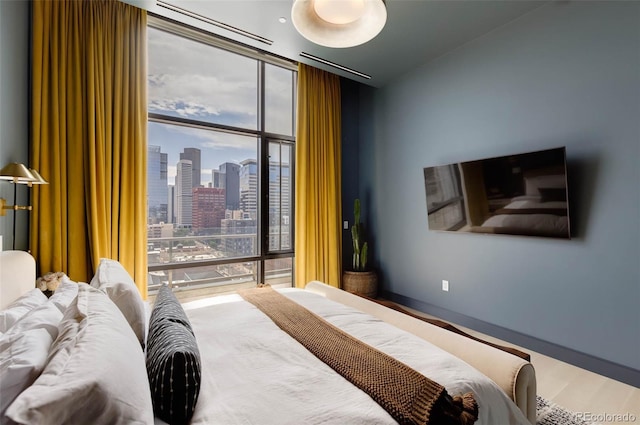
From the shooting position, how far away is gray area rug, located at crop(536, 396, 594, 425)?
1.74 meters

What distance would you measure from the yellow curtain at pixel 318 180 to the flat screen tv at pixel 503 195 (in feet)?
4.16

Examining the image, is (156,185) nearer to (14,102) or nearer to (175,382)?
(14,102)

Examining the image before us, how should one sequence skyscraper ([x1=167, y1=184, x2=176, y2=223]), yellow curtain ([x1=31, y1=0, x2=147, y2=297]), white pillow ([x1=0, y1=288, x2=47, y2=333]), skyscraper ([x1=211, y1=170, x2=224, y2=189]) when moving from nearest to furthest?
white pillow ([x1=0, y1=288, x2=47, y2=333]) → yellow curtain ([x1=31, y1=0, x2=147, y2=297]) → skyscraper ([x1=167, y1=184, x2=176, y2=223]) → skyscraper ([x1=211, y1=170, x2=224, y2=189])

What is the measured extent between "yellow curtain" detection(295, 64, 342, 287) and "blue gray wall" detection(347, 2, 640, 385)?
881mm

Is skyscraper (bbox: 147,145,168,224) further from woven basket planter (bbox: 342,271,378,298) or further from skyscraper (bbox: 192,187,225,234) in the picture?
woven basket planter (bbox: 342,271,378,298)

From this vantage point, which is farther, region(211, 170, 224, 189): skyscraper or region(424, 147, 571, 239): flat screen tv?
region(211, 170, 224, 189): skyscraper

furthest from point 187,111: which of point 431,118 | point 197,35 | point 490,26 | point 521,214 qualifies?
point 521,214

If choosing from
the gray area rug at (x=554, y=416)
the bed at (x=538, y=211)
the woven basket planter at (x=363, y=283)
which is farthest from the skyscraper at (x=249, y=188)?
the gray area rug at (x=554, y=416)

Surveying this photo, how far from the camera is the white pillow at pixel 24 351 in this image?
727mm

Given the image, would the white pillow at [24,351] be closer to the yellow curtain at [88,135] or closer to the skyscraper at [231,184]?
the yellow curtain at [88,135]

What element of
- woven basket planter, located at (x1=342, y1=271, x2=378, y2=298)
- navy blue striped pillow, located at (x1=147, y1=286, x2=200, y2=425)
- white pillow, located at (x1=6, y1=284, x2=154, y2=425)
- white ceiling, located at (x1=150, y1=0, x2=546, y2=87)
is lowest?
woven basket planter, located at (x1=342, y1=271, x2=378, y2=298)

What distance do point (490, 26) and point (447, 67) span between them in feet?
1.79

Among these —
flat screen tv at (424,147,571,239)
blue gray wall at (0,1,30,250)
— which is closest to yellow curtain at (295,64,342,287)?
flat screen tv at (424,147,571,239)

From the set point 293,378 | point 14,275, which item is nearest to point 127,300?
point 14,275
